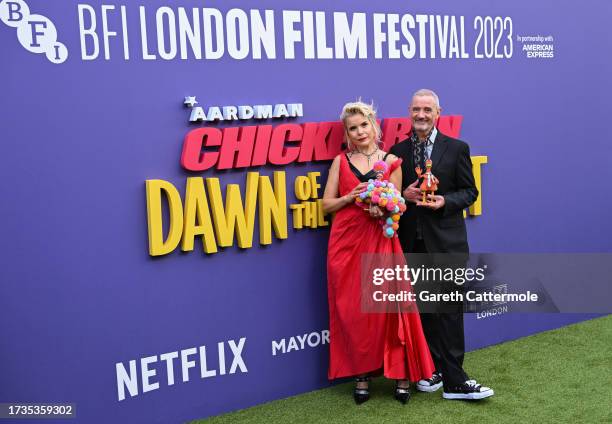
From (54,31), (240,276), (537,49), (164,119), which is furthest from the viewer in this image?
(537,49)

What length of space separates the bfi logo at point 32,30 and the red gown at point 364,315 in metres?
1.61

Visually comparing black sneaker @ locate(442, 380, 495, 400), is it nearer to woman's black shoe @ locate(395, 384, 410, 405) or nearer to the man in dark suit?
the man in dark suit

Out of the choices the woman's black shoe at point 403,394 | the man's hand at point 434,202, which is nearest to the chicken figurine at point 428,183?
the man's hand at point 434,202

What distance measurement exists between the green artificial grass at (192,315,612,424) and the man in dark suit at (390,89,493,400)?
0.17 m

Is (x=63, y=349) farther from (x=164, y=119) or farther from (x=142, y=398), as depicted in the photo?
(x=164, y=119)

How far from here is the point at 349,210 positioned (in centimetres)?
421

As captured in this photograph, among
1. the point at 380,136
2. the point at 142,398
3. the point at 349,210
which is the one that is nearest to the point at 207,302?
the point at 142,398

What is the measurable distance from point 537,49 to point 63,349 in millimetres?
3713

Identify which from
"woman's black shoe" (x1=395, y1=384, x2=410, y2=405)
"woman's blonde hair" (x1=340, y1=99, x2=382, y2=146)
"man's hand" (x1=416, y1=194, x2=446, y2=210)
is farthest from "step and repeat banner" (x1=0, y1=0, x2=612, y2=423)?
"man's hand" (x1=416, y1=194, x2=446, y2=210)

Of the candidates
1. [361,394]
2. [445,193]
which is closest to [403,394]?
[361,394]

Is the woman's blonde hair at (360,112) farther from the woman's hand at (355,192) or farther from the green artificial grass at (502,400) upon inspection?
the green artificial grass at (502,400)

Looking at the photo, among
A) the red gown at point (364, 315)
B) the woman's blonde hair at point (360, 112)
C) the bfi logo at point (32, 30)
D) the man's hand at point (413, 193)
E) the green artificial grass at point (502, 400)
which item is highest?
the bfi logo at point (32, 30)

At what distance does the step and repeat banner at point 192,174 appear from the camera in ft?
11.4

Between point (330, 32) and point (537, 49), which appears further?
point (537, 49)
